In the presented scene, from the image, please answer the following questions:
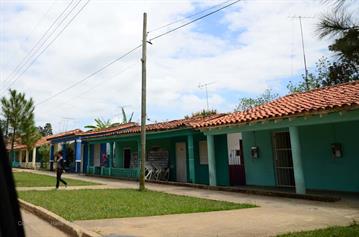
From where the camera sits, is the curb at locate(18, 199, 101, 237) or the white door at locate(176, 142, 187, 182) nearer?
the curb at locate(18, 199, 101, 237)

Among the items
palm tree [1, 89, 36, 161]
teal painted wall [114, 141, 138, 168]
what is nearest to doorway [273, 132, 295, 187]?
teal painted wall [114, 141, 138, 168]

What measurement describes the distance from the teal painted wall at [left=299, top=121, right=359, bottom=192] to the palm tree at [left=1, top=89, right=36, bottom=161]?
53.1ft

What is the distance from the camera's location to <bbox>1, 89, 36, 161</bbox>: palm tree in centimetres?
2264

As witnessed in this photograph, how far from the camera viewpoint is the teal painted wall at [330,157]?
1245 cm

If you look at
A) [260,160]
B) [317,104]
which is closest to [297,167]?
[317,104]

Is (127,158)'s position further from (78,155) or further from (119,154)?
(78,155)

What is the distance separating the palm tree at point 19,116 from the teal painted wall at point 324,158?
46.7ft

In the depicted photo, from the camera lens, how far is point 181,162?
20.3 metres

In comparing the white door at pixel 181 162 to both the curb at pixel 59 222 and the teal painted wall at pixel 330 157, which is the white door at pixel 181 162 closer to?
the teal painted wall at pixel 330 157

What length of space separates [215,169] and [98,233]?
395 inches

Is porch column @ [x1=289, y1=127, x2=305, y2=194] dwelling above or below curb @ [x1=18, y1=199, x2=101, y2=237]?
above

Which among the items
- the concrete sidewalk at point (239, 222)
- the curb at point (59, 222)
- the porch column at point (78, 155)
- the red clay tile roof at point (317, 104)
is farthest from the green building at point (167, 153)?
the curb at point (59, 222)

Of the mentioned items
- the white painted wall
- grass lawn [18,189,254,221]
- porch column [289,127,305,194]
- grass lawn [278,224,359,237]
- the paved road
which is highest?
the white painted wall

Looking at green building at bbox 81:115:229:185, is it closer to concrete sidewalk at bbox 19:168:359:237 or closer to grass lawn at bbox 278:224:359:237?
concrete sidewalk at bbox 19:168:359:237
